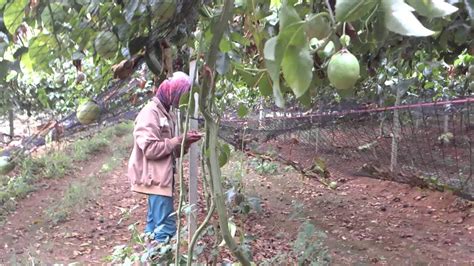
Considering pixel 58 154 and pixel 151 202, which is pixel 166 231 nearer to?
pixel 151 202

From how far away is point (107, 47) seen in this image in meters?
1.03

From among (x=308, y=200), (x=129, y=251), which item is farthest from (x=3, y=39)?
(x=308, y=200)

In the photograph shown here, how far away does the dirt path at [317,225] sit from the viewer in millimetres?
3229

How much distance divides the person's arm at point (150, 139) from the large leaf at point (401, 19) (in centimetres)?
190

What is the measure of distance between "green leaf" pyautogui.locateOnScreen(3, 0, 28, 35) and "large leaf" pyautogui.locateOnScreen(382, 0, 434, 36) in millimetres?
819

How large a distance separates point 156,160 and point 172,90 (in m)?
0.36

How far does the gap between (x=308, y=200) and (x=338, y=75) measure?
4.25 metres

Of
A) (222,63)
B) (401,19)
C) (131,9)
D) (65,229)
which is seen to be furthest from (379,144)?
(401,19)

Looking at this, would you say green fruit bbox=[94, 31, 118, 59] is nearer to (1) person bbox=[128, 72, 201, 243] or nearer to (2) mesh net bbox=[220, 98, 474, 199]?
(1) person bbox=[128, 72, 201, 243]

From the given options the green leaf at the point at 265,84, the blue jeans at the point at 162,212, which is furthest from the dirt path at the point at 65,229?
the green leaf at the point at 265,84

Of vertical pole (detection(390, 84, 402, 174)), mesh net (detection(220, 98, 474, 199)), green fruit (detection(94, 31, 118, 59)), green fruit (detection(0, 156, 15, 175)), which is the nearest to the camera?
green fruit (detection(94, 31, 118, 59))

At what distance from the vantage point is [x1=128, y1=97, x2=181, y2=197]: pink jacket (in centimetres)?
232

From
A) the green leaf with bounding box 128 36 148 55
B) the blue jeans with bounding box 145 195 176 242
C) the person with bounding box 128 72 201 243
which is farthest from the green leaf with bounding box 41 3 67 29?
the blue jeans with bounding box 145 195 176 242

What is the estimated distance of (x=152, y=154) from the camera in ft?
7.59
